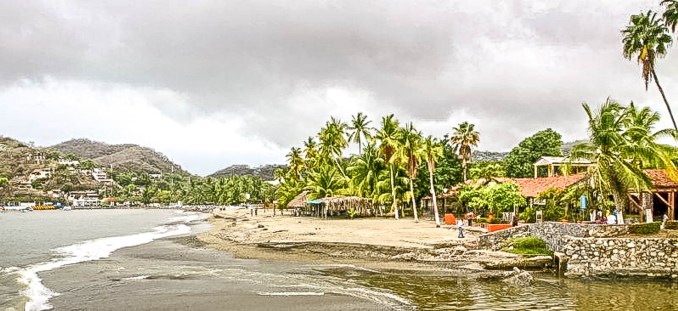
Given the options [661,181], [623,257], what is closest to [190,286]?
[623,257]

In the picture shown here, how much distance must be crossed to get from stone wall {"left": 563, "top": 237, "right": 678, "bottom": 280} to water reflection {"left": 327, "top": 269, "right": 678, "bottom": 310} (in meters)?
0.86

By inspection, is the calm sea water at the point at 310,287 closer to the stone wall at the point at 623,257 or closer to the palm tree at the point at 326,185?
the stone wall at the point at 623,257

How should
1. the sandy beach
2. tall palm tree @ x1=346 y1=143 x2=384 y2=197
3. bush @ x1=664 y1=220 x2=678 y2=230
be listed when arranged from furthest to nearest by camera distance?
tall palm tree @ x1=346 y1=143 x2=384 y2=197
the sandy beach
bush @ x1=664 y1=220 x2=678 y2=230

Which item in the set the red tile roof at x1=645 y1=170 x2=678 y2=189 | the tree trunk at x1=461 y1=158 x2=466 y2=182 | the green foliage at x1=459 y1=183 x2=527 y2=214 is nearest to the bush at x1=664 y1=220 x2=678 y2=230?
the red tile roof at x1=645 y1=170 x2=678 y2=189

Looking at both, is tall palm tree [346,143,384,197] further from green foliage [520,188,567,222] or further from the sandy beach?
green foliage [520,188,567,222]

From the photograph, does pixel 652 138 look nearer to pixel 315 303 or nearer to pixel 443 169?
pixel 315 303

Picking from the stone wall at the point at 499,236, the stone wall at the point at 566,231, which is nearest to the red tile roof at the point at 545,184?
the stone wall at the point at 499,236

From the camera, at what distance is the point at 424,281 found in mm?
23641

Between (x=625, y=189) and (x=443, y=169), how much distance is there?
30.1 meters

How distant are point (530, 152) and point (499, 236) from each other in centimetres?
Result: 5157

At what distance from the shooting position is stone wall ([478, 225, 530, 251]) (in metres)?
31.7

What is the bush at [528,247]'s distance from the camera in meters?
29.5

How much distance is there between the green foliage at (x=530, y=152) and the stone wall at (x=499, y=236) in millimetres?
49547

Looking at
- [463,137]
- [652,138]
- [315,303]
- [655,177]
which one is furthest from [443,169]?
[315,303]
